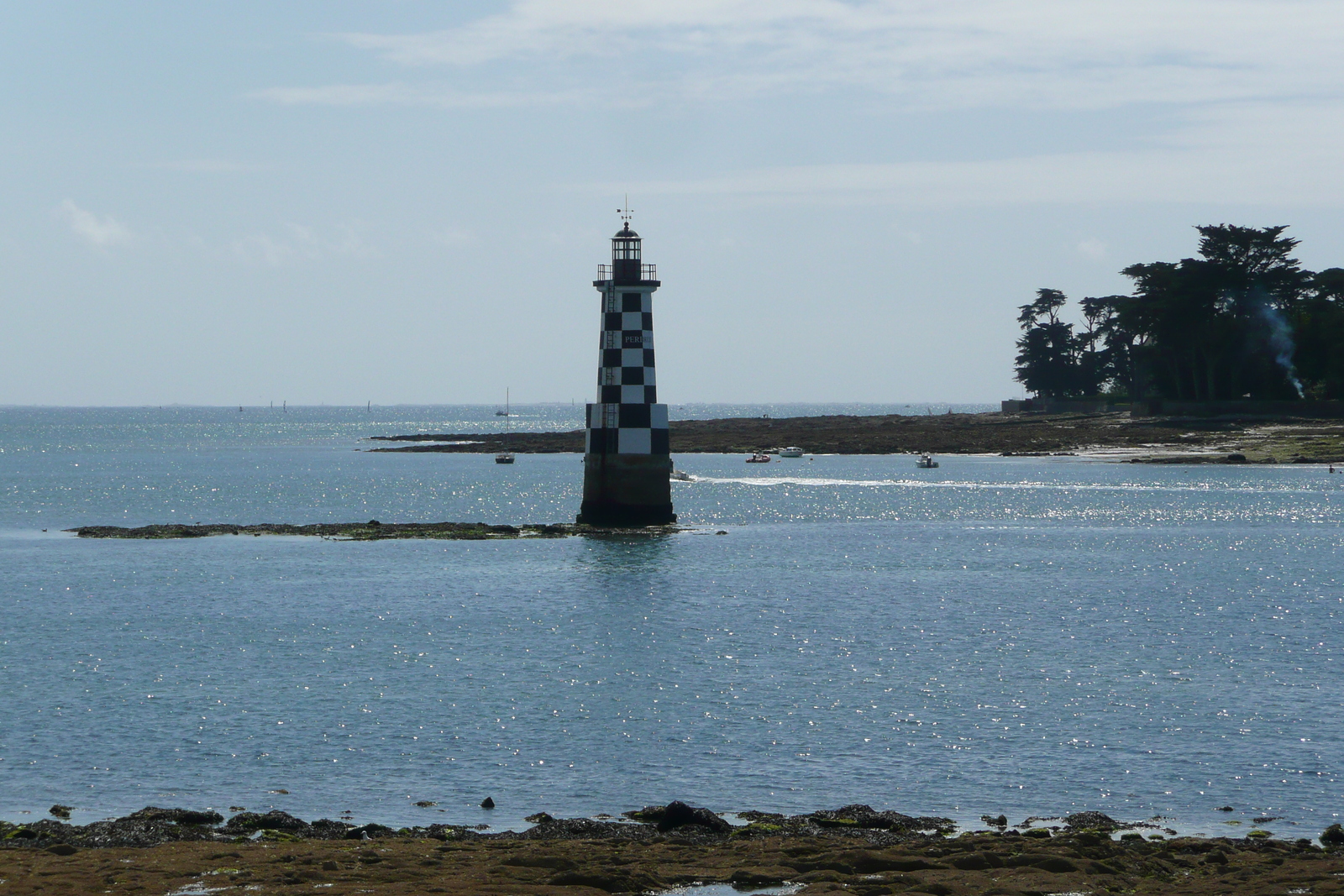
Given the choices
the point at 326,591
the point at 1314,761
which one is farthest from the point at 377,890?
the point at 326,591

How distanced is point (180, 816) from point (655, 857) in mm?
6594

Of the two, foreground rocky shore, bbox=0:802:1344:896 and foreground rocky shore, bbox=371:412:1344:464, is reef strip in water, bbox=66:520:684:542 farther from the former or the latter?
foreground rocky shore, bbox=371:412:1344:464

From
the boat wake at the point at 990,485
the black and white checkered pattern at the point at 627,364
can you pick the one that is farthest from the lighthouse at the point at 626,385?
the boat wake at the point at 990,485

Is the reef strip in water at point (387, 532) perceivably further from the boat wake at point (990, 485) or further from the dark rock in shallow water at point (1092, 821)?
the boat wake at point (990, 485)

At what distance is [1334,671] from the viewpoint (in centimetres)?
3086

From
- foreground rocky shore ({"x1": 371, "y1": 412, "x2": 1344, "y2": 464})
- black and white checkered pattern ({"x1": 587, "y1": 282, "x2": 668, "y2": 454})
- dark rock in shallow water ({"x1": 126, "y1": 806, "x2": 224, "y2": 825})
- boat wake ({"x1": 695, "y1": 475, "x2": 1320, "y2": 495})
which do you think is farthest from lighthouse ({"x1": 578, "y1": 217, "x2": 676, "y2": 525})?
foreground rocky shore ({"x1": 371, "y1": 412, "x2": 1344, "y2": 464})

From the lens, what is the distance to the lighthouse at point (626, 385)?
5753 centimetres

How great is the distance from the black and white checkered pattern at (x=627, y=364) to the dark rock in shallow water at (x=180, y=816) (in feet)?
128

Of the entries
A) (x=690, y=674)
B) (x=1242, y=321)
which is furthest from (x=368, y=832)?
(x=1242, y=321)

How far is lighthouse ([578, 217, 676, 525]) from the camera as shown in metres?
57.5

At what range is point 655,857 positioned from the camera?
17.2 meters

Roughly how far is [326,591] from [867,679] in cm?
2294

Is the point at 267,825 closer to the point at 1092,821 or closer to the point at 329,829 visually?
the point at 329,829

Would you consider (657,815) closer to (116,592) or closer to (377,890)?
(377,890)
